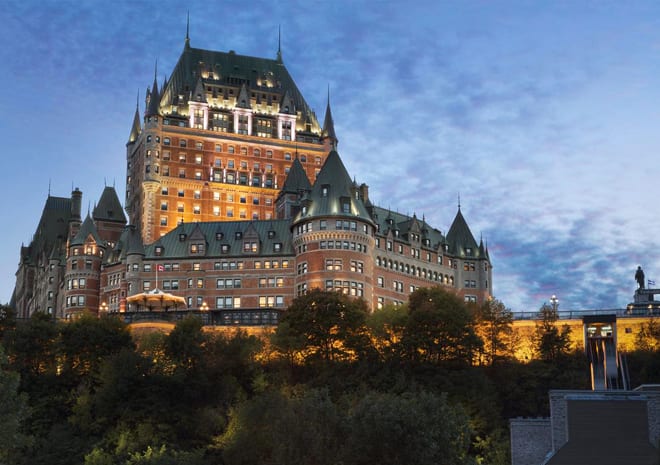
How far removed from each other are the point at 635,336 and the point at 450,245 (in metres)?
44.2

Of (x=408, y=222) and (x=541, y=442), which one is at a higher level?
(x=408, y=222)

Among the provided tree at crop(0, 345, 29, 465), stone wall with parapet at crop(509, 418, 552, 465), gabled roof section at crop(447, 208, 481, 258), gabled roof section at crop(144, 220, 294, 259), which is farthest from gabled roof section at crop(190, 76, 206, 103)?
stone wall with parapet at crop(509, 418, 552, 465)

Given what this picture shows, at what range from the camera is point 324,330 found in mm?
130000

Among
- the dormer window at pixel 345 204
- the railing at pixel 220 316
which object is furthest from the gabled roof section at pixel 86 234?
the dormer window at pixel 345 204

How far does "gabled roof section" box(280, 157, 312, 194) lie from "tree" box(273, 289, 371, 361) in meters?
47.9

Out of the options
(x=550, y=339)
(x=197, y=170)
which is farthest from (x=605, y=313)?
(x=197, y=170)

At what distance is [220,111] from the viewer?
200 m

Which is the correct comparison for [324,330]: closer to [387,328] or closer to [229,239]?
[387,328]

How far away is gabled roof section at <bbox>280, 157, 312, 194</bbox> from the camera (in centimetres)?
18012

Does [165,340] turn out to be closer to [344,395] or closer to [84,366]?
[84,366]

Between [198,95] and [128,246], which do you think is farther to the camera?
[198,95]

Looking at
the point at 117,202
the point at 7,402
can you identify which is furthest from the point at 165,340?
the point at 117,202

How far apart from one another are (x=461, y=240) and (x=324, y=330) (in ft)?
174

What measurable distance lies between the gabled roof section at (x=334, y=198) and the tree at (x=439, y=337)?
2953 cm
